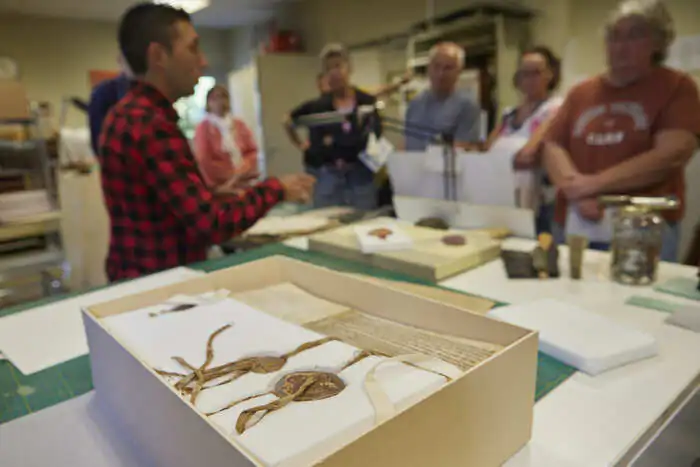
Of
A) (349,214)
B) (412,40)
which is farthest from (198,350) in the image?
(412,40)

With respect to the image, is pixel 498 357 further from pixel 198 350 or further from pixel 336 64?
pixel 336 64

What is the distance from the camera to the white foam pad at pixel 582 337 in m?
0.75

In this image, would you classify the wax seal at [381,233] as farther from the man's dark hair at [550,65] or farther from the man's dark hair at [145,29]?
the man's dark hair at [550,65]

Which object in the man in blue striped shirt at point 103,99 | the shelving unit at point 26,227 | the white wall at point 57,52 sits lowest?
the shelving unit at point 26,227

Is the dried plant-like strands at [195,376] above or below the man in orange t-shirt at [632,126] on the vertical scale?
below

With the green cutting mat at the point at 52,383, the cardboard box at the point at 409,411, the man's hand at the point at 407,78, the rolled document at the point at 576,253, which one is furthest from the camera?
the man's hand at the point at 407,78

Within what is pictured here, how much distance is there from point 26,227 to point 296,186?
2232 millimetres

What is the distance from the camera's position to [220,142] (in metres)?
3.40

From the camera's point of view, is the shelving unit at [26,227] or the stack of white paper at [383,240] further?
the shelving unit at [26,227]

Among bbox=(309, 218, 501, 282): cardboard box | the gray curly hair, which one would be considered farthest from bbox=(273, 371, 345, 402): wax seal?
the gray curly hair

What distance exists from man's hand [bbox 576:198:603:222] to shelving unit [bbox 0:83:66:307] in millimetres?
2674

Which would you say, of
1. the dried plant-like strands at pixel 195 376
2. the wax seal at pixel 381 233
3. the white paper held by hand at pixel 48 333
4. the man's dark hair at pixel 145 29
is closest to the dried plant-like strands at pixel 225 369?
the dried plant-like strands at pixel 195 376

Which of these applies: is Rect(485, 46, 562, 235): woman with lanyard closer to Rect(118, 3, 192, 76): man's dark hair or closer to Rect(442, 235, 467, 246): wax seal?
Rect(442, 235, 467, 246): wax seal

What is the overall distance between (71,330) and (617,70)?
5.31ft
